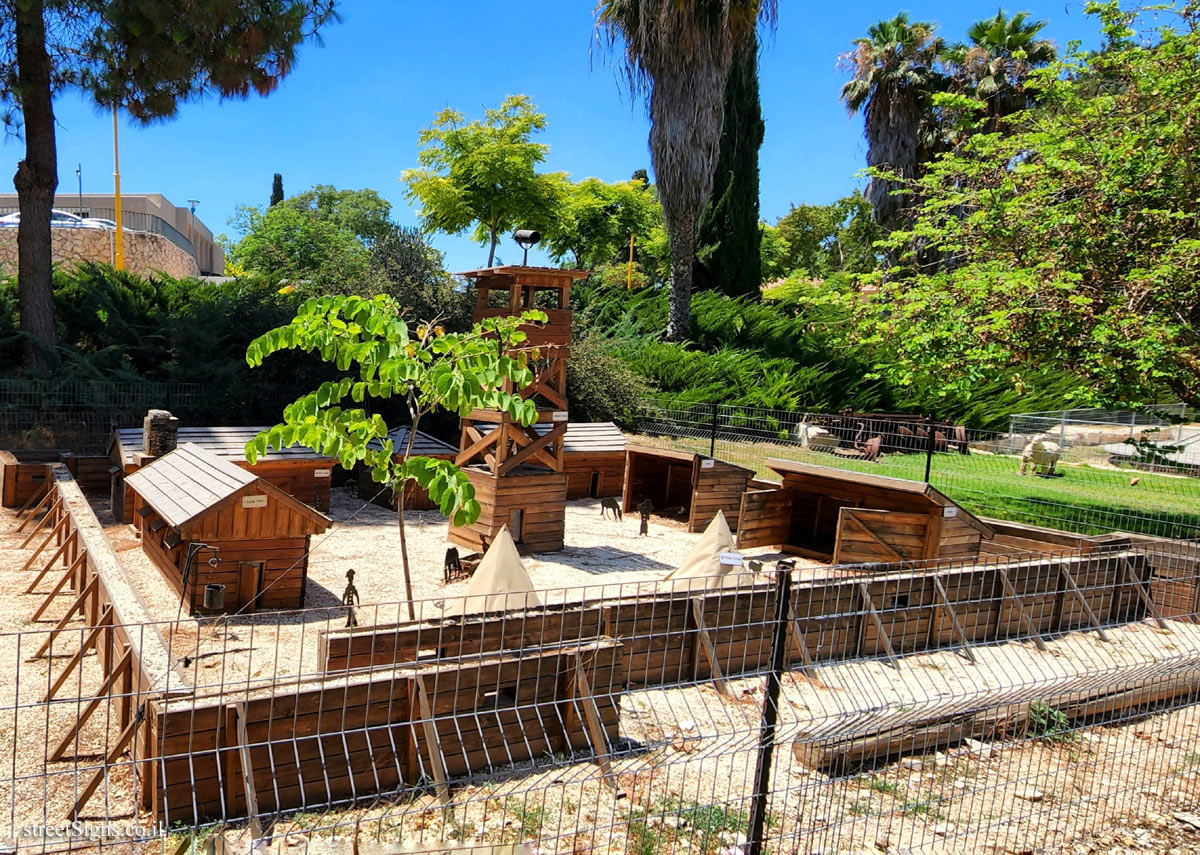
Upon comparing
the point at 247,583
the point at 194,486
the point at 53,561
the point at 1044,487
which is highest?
the point at 194,486

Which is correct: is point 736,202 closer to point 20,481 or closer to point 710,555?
point 710,555

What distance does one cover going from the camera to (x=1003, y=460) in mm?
22719

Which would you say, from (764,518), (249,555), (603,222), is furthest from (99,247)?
(764,518)

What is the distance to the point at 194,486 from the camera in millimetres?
10273

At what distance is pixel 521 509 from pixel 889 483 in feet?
18.1

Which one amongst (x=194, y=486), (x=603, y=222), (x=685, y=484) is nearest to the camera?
(x=194, y=486)

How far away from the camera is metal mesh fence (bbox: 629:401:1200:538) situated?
15.5 meters

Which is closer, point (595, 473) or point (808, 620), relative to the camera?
point (808, 620)

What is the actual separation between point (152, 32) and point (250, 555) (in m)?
15.8

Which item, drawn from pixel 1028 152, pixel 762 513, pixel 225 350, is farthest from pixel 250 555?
pixel 1028 152

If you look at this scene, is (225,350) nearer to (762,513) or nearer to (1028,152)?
(762,513)

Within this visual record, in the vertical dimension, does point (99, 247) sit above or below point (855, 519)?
above

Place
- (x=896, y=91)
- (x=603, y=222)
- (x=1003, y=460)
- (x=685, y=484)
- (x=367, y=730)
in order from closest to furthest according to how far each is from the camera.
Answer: (x=367, y=730), (x=685, y=484), (x=1003, y=460), (x=896, y=91), (x=603, y=222)

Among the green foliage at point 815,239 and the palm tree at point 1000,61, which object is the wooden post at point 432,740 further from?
the green foliage at point 815,239
